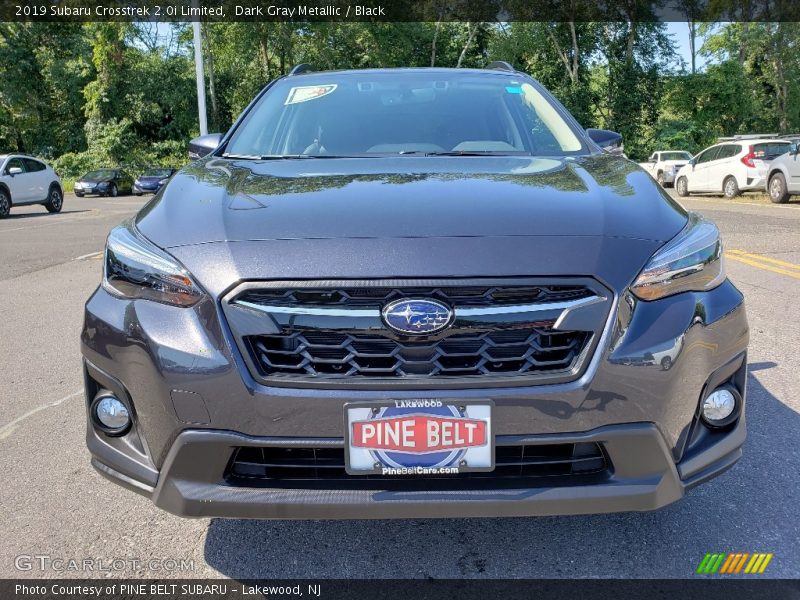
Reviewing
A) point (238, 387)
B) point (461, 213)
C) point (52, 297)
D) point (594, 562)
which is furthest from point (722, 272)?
point (52, 297)

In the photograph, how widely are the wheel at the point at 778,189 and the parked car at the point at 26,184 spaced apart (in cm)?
1766

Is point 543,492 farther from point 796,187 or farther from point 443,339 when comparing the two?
point 796,187

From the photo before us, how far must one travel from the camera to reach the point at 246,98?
4028 cm

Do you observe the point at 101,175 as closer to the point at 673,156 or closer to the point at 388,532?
the point at 673,156

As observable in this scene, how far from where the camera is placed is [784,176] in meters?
15.6

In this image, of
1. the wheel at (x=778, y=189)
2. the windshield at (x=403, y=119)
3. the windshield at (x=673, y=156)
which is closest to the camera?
the windshield at (x=403, y=119)

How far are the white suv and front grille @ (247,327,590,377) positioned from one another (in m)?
17.1

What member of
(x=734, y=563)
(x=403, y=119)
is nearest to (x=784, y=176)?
(x=403, y=119)

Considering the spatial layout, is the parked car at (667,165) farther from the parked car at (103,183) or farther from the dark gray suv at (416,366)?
the dark gray suv at (416,366)

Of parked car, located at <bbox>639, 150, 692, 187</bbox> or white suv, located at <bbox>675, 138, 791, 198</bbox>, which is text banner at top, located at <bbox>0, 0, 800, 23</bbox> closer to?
parked car, located at <bbox>639, 150, 692, 187</bbox>

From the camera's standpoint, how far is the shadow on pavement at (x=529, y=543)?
218 centimetres

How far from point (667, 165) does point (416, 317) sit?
26.8 metres

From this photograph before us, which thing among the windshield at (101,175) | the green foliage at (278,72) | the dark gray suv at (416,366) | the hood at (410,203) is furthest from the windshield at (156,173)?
the dark gray suv at (416,366)

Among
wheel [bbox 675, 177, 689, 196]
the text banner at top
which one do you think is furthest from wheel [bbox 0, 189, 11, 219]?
the text banner at top
